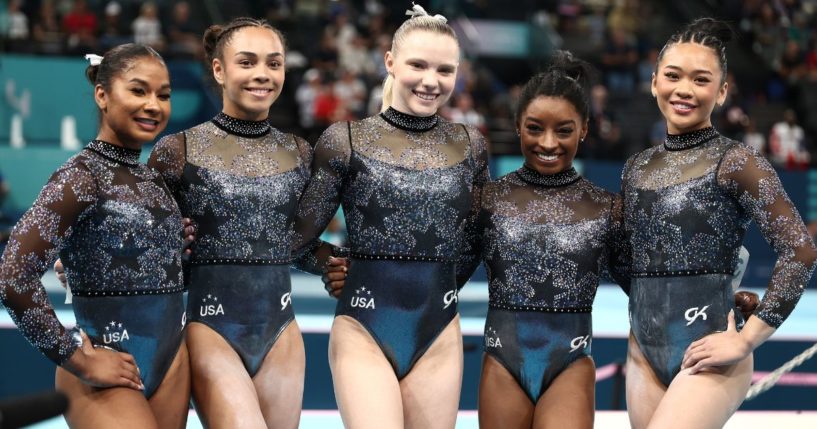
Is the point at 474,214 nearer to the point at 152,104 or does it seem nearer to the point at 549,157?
the point at 549,157

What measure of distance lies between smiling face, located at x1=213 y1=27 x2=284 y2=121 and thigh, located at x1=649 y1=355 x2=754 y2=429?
5.11ft

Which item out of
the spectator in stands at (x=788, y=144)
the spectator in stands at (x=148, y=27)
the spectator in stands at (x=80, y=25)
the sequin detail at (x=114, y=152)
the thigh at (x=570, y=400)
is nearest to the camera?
the sequin detail at (x=114, y=152)

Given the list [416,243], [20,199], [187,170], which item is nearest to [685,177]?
[416,243]

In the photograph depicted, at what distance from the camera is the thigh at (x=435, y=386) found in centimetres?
310

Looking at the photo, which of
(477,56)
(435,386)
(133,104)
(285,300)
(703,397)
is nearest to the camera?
(133,104)

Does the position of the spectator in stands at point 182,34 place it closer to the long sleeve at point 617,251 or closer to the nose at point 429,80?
the nose at point 429,80

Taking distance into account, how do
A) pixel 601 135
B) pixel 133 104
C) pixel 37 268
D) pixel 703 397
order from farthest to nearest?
pixel 601 135
pixel 703 397
pixel 133 104
pixel 37 268

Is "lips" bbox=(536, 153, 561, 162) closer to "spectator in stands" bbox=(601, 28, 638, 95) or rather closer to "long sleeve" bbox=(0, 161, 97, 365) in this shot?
"long sleeve" bbox=(0, 161, 97, 365)

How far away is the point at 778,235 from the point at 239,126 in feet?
5.66

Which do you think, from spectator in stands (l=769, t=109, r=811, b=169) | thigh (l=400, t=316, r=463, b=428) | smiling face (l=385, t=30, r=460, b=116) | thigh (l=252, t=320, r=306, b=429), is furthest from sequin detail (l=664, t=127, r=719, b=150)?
spectator in stands (l=769, t=109, r=811, b=169)

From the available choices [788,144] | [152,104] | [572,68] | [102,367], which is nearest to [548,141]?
[572,68]

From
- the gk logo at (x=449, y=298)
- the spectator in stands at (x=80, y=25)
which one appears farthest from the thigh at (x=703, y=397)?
the spectator in stands at (x=80, y=25)

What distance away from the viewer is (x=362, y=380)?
3.02 meters

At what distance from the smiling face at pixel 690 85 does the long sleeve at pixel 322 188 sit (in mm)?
1064
